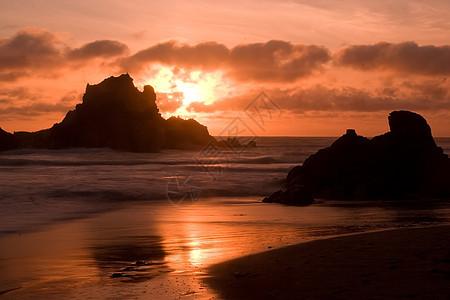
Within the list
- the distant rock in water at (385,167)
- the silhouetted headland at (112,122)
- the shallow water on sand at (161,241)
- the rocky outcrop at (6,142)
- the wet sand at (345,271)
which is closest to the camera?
the wet sand at (345,271)

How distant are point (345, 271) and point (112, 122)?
76.6 metres

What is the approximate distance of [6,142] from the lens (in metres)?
74.6

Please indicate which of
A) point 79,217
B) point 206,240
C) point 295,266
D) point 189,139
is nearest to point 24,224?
point 79,217

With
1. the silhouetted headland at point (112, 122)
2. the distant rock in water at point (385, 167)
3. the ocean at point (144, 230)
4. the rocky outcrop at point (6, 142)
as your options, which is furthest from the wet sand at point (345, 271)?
the rocky outcrop at point (6, 142)

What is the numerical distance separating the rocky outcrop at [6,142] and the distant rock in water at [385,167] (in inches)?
2297

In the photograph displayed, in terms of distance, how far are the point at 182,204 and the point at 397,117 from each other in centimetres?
1203

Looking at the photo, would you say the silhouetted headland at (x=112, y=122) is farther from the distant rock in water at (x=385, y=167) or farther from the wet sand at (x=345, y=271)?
the wet sand at (x=345, y=271)

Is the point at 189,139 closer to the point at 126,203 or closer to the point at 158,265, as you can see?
the point at 126,203

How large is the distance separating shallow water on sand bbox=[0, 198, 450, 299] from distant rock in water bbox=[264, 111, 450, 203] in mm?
2977

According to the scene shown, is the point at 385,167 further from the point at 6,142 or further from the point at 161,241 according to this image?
the point at 6,142

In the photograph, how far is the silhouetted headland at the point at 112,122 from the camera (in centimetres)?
7925

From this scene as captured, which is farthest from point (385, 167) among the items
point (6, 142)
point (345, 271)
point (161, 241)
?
point (6, 142)

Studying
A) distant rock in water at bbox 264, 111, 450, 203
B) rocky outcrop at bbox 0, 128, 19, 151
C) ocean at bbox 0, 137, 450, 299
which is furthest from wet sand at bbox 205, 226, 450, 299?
rocky outcrop at bbox 0, 128, 19, 151

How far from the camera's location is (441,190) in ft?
75.1
